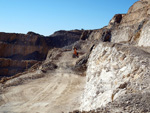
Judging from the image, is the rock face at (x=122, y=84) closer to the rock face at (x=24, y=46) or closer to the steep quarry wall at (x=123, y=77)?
the steep quarry wall at (x=123, y=77)

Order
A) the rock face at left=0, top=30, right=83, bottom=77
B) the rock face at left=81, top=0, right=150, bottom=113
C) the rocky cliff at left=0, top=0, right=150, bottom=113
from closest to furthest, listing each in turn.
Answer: the rock face at left=81, top=0, right=150, bottom=113 < the rocky cliff at left=0, top=0, right=150, bottom=113 < the rock face at left=0, top=30, right=83, bottom=77

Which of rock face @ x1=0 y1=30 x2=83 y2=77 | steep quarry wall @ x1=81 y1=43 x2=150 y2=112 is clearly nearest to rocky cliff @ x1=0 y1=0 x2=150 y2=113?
steep quarry wall @ x1=81 y1=43 x2=150 y2=112

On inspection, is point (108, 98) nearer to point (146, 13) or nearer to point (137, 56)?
point (137, 56)

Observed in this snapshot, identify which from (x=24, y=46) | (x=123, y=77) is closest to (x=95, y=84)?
(x=123, y=77)

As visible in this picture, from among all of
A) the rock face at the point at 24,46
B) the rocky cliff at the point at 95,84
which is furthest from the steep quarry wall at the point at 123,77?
the rock face at the point at 24,46

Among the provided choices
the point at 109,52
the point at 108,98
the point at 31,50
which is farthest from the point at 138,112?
the point at 31,50

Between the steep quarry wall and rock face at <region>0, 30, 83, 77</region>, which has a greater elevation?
rock face at <region>0, 30, 83, 77</region>

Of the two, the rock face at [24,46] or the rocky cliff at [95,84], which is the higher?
the rock face at [24,46]

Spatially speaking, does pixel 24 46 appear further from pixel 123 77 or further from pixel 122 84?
pixel 122 84

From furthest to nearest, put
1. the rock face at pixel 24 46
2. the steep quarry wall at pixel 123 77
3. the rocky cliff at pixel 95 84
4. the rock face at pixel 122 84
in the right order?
the rock face at pixel 24 46
the steep quarry wall at pixel 123 77
the rocky cliff at pixel 95 84
the rock face at pixel 122 84

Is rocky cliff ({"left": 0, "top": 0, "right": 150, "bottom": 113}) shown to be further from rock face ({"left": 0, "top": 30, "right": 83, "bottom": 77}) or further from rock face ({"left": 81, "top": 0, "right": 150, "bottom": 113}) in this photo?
rock face ({"left": 0, "top": 30, "right": 83, "bottom": 77})

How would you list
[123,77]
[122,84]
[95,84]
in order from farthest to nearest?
[95,84] → [123,77] → [122,84]

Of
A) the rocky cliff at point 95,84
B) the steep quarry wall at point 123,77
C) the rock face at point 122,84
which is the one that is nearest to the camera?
the rock face at point 122,84

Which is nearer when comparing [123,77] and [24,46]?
[123,77]
